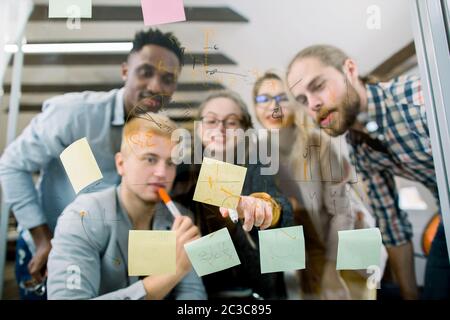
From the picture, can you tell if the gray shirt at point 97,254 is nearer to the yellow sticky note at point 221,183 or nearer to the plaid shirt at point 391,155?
the yellow sticky note at point 221,183

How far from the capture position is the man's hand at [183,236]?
0.97m

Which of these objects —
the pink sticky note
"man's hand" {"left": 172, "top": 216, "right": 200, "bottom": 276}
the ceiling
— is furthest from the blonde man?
the pink sticky note

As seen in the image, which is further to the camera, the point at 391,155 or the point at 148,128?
the point at 391,155

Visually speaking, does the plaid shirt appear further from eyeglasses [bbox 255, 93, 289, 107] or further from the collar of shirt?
the collar of shirt

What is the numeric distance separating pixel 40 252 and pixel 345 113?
972 mm

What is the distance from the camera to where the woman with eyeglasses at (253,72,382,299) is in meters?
1.07

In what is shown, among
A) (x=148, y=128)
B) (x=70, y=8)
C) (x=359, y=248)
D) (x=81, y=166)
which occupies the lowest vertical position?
(x=359, y=248)

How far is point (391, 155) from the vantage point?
4.06 ft

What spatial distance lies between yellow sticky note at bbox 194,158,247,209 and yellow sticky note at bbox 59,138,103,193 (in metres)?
0.28

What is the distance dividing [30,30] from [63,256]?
65 centimetres

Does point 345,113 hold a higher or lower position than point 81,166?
higher

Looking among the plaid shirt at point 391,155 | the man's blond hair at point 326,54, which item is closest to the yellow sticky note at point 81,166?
the man's blond hair at point 326,54

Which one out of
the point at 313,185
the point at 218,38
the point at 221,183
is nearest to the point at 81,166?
the point at 221,183

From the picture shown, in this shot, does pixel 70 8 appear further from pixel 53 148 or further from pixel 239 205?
pixel 239 205
